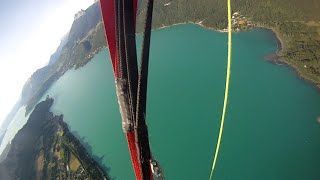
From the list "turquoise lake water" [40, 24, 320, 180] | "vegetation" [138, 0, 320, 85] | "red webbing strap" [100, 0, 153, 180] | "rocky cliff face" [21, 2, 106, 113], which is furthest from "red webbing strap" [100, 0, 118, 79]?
"rocky cliff face" [21, 2, 106, 113]

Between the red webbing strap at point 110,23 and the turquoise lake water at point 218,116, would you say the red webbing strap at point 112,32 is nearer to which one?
the red webbing strap at point 110,23

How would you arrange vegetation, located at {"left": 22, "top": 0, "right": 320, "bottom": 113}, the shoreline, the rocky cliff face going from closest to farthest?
the shoreline
vegetation, located at {"left": 22, "top": 0, "right": 320, "bottom": 113}
the rocky cliff face

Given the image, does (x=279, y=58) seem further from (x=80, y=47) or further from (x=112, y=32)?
(x=80, y=47)

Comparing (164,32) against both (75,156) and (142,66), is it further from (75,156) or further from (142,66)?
(142,66)

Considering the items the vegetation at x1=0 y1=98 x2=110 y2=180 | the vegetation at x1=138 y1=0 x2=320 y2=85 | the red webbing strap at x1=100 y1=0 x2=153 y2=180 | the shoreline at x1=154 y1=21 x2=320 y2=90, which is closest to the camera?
the red webbing strap at x1=100 y1=0 x2=153 y2=180

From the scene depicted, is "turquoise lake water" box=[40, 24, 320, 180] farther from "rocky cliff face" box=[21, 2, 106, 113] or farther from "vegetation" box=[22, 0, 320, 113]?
"rocky cliff face" box=[21, 2, 106, 113]

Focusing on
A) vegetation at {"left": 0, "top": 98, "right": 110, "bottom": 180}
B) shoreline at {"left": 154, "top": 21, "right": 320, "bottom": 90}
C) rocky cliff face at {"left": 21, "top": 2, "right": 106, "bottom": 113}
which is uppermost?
rocky cliff face at {"left": 21, "top": 2, "right": 106, "bottom": 113}
